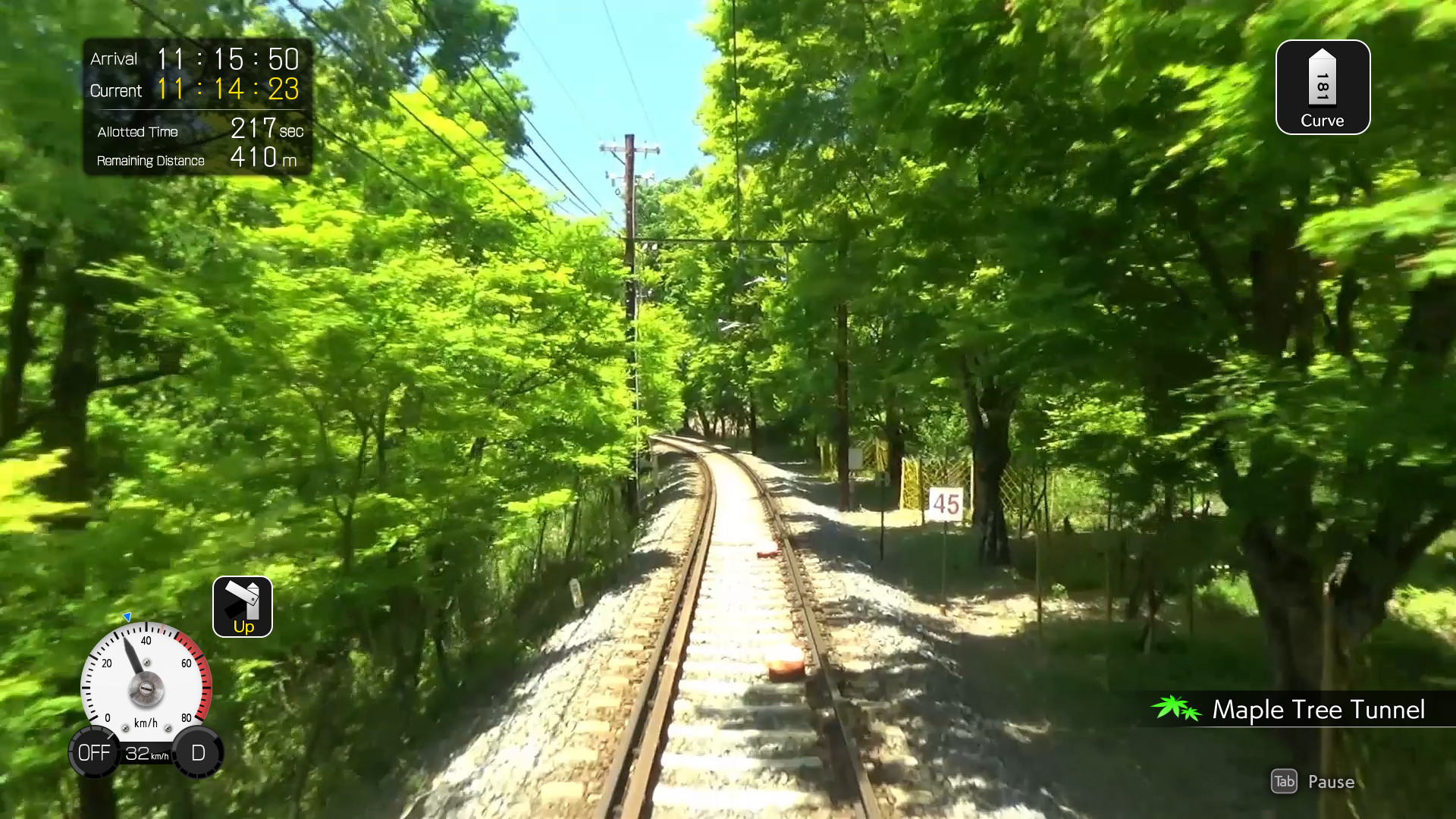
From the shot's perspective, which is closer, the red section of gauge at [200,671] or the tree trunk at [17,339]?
the red section of gauge at [200,671]

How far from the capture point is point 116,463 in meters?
7.59

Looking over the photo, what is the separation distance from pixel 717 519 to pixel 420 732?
14101 mm

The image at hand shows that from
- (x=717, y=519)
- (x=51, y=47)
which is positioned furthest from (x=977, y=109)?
(x=717, y=519)

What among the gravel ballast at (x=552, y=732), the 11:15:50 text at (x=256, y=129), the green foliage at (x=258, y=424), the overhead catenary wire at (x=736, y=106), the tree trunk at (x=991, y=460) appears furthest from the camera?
the tree trunk at (x=991, y=460)

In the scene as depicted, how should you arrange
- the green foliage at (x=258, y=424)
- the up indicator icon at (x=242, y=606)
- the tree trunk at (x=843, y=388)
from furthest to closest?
the tree trunk at (x=843, y=388) < the up indicator icon at (x=242, y=606) < the green foliage at (x=258, y=424)

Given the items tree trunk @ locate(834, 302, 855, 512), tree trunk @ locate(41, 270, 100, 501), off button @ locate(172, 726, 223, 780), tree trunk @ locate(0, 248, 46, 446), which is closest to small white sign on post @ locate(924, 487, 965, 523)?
off button @ locate(172, 726, 223, 780)

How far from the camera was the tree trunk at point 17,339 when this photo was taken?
676 cm

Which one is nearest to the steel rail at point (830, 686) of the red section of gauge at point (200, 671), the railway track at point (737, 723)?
the railway track at point (737, 723)

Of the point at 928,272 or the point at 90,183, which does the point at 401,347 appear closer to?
the point at 90,183

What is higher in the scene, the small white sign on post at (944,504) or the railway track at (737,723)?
the small white sign on post at (944,504)

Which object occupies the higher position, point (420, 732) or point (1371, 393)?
point (1371, 393)

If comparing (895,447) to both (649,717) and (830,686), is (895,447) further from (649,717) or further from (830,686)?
(649,717)

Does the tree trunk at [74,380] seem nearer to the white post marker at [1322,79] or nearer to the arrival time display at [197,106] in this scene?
the arrival time display at [197,106]

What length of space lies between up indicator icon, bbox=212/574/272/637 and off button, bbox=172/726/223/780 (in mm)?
1362
